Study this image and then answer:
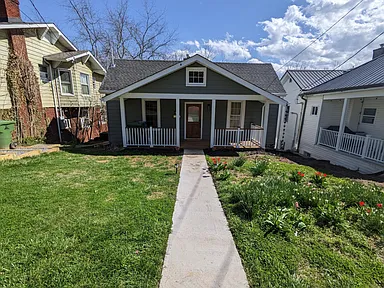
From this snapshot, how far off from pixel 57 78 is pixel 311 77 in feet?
52.0

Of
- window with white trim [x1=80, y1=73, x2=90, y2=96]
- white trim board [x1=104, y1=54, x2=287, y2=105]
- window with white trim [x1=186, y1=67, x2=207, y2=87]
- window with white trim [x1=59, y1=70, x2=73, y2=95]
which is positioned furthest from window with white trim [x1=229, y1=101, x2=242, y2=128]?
window with white trim [x1=80, y1=73, x2=90, y2=96]

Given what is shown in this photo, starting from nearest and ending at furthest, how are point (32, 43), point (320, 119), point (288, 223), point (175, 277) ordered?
point (175, 277) → point (288, 223) → point (32, 43) → point (320, 119)

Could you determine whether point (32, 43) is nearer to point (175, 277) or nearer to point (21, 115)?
point (21, 115)

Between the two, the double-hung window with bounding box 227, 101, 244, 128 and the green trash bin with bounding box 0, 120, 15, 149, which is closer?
the green trash bin with bounding box 0, 120, 15, 149

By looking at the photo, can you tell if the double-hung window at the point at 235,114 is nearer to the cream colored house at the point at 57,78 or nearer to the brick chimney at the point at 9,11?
the cream colored house at the point at 57,78

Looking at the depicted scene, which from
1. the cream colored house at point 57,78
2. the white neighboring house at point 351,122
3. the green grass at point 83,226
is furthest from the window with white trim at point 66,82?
the white neighboring house at point 351,122

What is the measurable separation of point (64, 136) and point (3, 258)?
1045 cm

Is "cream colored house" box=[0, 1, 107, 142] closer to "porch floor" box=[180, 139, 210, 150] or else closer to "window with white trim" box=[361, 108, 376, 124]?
"porch floor" box=[180, 139, 210, 150]

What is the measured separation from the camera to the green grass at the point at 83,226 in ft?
7.59

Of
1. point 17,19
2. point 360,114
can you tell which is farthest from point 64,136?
point 360,114

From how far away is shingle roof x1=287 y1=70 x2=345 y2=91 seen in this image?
12469 mm

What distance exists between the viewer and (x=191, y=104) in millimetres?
10984

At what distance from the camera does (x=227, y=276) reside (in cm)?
237

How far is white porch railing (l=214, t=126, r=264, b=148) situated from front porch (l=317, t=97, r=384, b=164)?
131 inches
